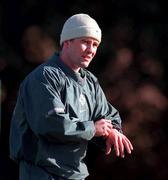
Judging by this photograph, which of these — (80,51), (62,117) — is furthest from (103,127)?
(80,51)

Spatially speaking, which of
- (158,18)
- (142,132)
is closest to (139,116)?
(142,132)

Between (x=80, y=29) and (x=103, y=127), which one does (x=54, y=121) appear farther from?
(x=80, y=29)

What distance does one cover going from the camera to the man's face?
3918 mm

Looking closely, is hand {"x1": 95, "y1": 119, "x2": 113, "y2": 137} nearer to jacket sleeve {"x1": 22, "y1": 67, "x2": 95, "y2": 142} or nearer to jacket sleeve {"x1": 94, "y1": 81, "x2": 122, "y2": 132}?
jacket sleeve {"x1": 22, "y1": 67, "x2": 95, "y2": 142}

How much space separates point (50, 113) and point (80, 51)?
1.16ft

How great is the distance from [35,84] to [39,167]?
1.24 feet

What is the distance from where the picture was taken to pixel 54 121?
374 centimetres

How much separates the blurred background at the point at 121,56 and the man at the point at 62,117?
2269 mm

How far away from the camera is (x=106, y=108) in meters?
4.19

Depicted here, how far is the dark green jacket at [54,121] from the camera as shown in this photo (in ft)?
12.3

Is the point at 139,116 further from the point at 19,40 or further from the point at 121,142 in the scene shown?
the point at 121,142

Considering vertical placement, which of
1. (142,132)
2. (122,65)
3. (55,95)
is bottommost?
(142,132)

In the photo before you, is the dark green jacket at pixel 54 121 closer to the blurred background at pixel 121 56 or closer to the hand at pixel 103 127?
the hand at pixel 103 127

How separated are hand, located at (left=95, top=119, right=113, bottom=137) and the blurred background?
2.39 metres
